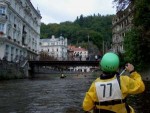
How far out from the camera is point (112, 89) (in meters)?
5.34

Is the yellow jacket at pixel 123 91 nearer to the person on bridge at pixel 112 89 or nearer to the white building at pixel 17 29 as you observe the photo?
the person on bridge at pixel 112 89

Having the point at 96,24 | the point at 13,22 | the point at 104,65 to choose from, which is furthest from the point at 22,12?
the point at 96,24

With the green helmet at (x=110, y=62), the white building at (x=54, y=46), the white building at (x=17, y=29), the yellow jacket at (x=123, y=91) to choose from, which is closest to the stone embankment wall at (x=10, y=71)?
the white building at (x=17, y=29)

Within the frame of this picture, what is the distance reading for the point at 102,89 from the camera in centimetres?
538

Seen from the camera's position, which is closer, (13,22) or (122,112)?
(122,112)

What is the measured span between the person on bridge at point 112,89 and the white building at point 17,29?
64.4 meters

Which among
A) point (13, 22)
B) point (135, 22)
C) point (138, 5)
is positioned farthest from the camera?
point (13, 22)

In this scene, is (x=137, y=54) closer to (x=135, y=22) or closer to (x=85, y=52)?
(x=135, y=22)

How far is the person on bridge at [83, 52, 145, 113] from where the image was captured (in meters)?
5.30

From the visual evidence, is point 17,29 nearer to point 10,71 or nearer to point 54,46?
point 10,71

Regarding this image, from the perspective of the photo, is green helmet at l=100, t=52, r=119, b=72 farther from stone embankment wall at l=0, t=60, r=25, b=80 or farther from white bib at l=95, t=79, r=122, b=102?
stone embankment wall at l=0, t=60, r=25, b=80

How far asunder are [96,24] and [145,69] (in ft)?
446

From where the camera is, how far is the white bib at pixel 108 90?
5320mm

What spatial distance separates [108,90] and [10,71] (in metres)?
58.9
